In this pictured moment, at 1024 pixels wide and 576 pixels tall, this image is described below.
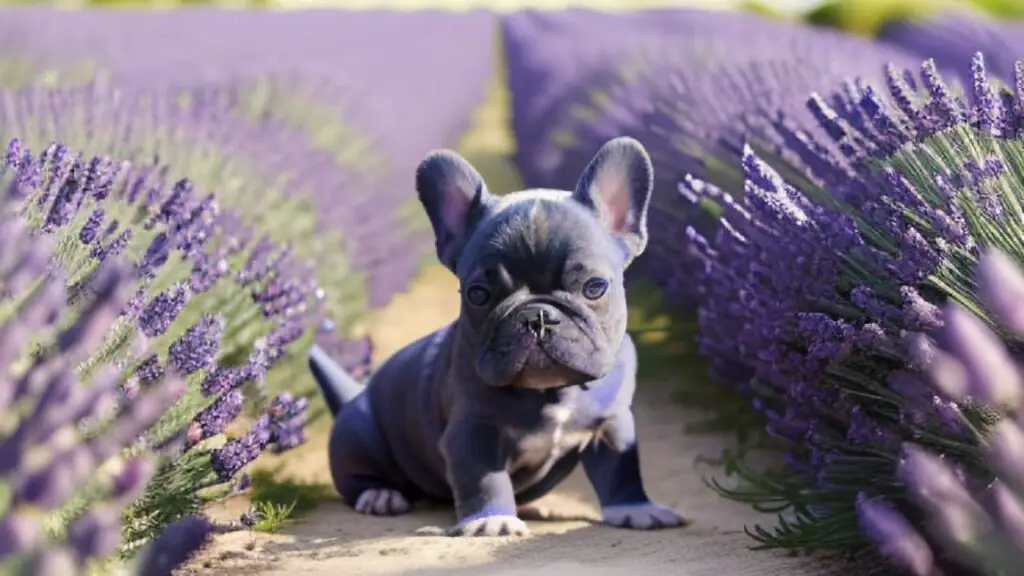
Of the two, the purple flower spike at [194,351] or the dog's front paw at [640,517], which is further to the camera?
the dog's front paw at [640,517]

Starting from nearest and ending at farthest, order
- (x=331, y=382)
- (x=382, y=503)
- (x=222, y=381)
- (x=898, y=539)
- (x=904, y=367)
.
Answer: (x=898, y=539)
(x=904, y=367)
(x=222, y=381)
(x=382, y=503)
(x=331, y=382)

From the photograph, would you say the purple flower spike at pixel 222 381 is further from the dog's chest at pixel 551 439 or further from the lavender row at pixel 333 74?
the lavender row at pixel 333 74

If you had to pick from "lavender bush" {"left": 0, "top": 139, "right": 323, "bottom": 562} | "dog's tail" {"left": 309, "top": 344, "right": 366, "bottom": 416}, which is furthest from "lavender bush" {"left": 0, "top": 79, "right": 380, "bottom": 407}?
"lavender bush" {"left": 0, "top": 139, "right": 323, "bottom": 562}

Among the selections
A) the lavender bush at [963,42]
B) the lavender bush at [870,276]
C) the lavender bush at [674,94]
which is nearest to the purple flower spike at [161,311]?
the lavender bush at [870,276]

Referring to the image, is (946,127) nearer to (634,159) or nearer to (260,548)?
(634,159)

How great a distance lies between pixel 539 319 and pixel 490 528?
0.45 meters

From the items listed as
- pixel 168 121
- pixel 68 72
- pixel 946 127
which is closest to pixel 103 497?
pixel 946 127

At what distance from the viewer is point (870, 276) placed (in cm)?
289

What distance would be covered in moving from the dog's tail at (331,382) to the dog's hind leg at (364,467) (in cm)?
19

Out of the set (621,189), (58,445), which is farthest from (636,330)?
(58,445)

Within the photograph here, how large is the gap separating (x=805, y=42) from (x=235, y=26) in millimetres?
5342

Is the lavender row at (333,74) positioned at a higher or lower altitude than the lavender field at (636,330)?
higher

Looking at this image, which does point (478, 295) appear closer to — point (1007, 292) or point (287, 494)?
point (287, 494)

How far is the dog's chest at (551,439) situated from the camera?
10.2 feet
